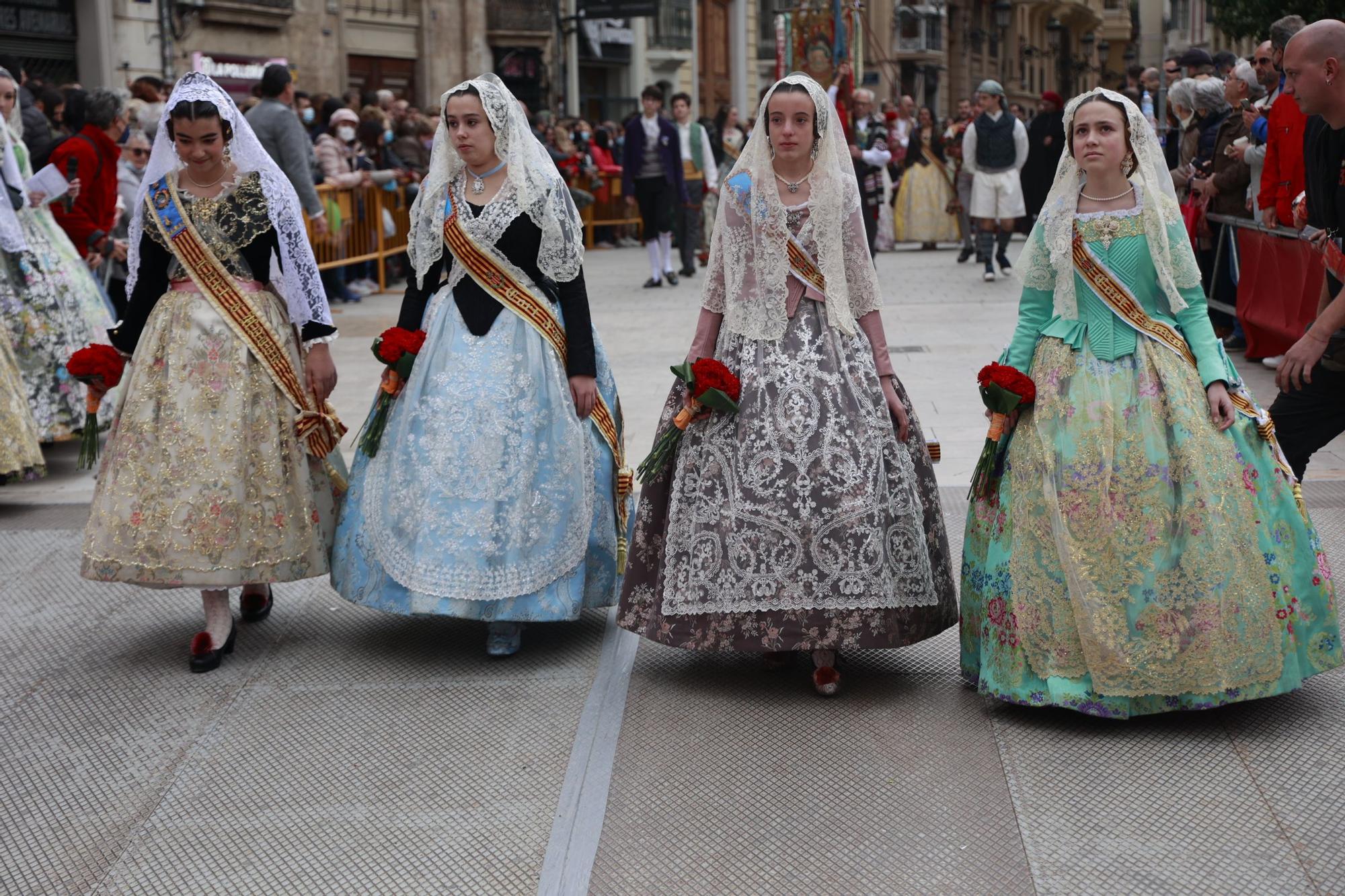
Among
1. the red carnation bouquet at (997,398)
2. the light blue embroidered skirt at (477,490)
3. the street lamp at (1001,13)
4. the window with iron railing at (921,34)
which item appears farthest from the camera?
the window with iron railing at (921,34)

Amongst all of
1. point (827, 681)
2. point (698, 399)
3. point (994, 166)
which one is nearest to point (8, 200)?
point (698, 399)

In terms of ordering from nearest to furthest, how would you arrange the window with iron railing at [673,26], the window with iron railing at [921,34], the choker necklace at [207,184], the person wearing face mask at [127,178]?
the choker necklace at [207,184]
the person wearing face mask at [127,178]
the window with iron railing at [673,26]
the window with iron railing at [921,34]

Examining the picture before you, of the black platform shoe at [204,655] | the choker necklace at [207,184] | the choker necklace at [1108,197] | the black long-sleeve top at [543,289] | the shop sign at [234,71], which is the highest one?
the shop sign at [234,71]

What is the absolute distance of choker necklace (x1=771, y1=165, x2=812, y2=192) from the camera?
457 centimetres

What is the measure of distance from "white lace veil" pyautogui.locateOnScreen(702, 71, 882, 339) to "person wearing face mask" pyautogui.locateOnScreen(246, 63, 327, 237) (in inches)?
248

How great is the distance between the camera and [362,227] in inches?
599

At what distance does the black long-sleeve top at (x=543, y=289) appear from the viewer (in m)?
4.89

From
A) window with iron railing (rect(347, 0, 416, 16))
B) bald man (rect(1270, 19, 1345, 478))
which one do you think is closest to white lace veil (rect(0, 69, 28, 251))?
bald man (rect(1270, 19, 1345, 478))

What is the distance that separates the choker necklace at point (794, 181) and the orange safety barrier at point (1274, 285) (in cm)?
477

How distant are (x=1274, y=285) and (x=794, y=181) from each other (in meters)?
5.81

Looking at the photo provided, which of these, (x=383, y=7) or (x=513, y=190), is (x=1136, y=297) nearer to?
(x=513, y=190)

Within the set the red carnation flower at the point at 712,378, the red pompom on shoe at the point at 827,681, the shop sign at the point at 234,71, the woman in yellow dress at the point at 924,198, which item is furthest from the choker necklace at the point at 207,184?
the shop sign at the point at 234,71

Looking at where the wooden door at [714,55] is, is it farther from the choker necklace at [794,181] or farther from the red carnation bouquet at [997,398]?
the red carnation bouquet at [997,398]

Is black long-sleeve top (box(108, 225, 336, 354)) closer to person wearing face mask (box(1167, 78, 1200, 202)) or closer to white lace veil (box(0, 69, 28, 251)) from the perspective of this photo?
white lace veil (box(0, 69, 28, 251))
